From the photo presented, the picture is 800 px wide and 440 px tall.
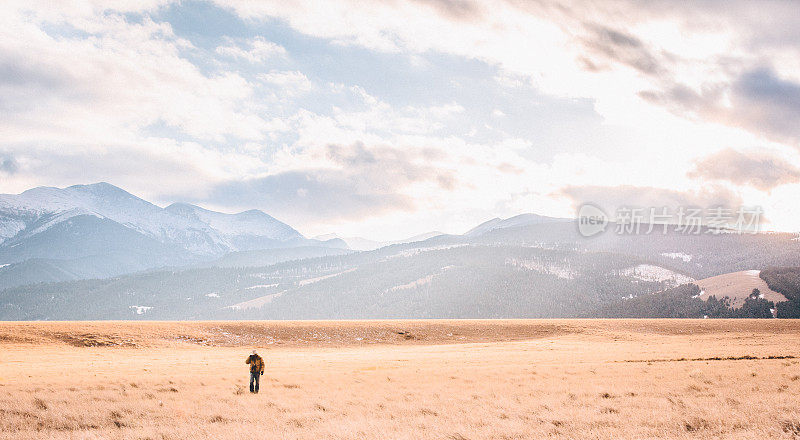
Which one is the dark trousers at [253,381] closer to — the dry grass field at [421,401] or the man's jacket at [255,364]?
the man's jacket at [255,364]

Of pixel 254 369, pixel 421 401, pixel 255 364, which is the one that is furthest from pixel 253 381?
pixel 421 401

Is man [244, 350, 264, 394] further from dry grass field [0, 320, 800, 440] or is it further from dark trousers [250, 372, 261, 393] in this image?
dry grass field [0, 320, 800, 440]

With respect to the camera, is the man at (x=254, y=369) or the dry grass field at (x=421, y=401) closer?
the dry grass field at (x=421, y=401)

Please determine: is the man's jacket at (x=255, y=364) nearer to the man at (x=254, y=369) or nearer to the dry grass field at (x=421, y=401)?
the man at (x=254, y=369)

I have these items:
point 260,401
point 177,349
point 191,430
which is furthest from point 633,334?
point 191,430

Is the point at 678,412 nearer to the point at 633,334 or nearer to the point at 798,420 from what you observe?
the point at 798,420

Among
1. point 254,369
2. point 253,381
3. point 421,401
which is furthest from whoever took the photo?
point 253,381

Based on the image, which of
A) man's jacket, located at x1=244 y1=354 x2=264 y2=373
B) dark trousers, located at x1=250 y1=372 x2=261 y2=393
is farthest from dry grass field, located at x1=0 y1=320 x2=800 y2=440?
man's jacket, located at x1=244 y1=354 x2=264 y2=373

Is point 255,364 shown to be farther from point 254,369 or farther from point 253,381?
point 253,381

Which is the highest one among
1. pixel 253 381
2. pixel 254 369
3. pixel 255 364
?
pixel 255 364

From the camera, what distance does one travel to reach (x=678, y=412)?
18.6 metres

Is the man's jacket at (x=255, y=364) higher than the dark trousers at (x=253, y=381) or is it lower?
higher

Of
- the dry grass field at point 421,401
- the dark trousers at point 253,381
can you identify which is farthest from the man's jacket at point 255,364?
the dry grass field at point 421,401

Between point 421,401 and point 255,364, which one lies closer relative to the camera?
point 421,401
